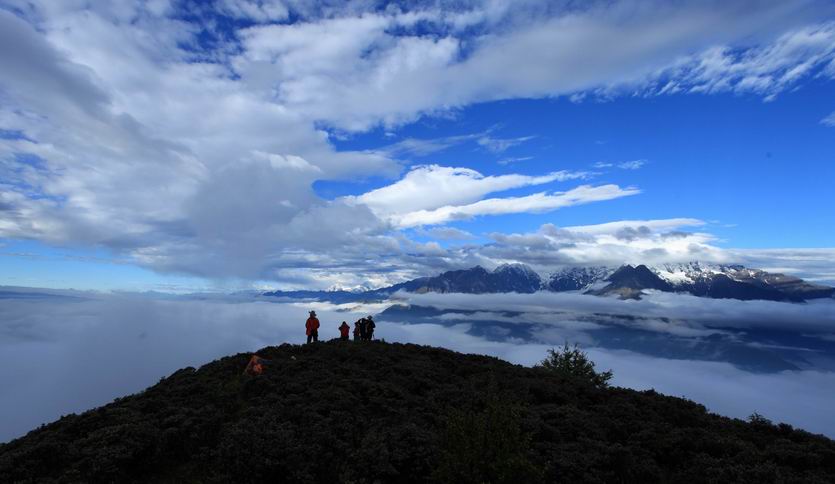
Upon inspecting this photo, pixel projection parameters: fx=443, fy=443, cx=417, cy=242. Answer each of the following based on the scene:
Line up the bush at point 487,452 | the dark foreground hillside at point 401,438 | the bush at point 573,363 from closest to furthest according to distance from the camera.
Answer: the bush at point 487,452
the dark foreground hillside at point 401,438
the bush at point 573,363

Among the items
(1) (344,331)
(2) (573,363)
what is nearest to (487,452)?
(1) (344,331)

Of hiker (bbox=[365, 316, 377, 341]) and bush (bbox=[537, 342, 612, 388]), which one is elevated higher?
hiker (bbox=[365, 316, 377, 341])

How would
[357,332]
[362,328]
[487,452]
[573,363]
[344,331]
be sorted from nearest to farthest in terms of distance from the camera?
[487,452] < [344,331] < [362,328] < [357,332] < [573,363]

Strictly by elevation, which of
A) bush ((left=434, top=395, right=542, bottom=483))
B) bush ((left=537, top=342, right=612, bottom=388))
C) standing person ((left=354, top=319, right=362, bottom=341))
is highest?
standing person ((left=354, top=319, right=362, bottom=341))

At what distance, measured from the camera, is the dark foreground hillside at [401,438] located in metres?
12.0

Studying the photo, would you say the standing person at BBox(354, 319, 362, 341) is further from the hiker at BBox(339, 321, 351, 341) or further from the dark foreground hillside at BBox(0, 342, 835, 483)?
the dark foreground hillside at BBox(0, 342, 835, 483)

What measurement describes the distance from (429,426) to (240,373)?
13713mm

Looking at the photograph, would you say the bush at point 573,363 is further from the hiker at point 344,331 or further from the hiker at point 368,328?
the hiker at point 344,331

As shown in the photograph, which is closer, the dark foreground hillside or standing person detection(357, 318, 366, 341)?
the dark foreground hillside

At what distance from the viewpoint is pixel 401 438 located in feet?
48.4

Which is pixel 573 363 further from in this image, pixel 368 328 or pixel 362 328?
pixel 362 328

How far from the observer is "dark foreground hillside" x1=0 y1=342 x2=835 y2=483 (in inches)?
474

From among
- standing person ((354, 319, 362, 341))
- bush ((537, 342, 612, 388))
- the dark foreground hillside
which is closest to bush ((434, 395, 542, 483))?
the dark foreground hillside

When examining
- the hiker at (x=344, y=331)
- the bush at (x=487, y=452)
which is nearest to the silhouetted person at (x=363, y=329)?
the hiker at (x=344, y=331)
